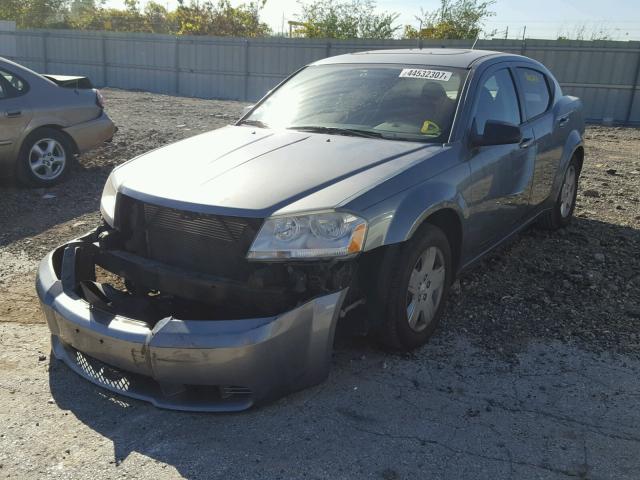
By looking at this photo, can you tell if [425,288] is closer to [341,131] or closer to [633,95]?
[341,131]

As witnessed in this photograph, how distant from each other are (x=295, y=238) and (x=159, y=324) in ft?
2.51

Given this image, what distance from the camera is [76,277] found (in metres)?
3.54

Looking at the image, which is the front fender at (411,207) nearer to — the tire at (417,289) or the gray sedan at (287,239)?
the gray sedan at (287,239)

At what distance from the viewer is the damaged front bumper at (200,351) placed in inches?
112

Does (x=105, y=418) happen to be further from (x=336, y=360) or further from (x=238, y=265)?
(x=336, y=360)

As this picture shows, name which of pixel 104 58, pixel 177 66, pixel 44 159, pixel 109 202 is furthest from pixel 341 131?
pixel 104 58

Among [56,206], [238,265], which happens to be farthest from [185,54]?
[238,265]

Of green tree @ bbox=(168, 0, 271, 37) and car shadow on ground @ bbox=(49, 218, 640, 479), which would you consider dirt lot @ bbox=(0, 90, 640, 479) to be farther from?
green tree @ bbox=(168, 0, 271, 37)

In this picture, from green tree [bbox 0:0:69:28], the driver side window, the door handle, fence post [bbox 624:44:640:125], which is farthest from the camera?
green tree [bbox 0:0:69:28]

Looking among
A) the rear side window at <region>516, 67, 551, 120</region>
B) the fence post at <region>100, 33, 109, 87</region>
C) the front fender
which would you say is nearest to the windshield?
the front fender

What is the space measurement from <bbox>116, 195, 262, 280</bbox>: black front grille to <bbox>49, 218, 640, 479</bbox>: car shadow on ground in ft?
2.51

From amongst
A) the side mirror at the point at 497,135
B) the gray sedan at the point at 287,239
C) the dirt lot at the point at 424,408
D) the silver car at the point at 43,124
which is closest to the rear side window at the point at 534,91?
the gray sedan at the point at 287,239

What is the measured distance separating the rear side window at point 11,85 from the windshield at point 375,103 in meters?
3.81

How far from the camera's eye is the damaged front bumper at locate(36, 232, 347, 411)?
2.85m
